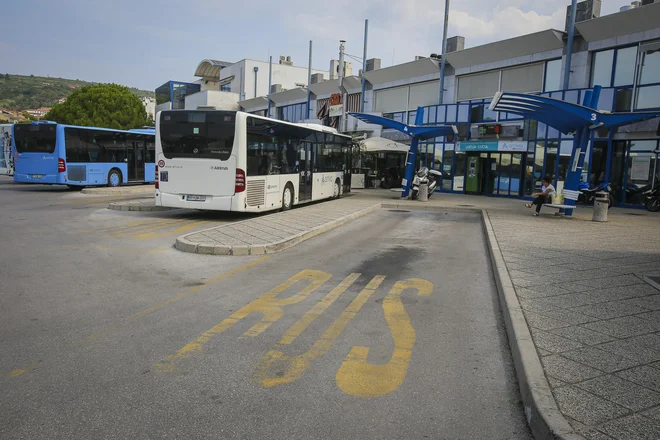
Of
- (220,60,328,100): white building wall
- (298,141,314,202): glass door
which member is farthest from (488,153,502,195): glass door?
(220,60,328,100): white building wall

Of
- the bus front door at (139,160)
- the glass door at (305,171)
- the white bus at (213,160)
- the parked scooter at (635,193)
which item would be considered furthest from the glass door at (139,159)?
the parked scooter at (635,193)

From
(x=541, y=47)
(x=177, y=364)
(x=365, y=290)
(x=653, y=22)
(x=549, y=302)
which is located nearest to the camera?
(x=177, y=364)

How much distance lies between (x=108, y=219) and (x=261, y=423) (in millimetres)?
11978

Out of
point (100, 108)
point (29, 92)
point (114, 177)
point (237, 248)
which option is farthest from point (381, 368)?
point (29, 92)

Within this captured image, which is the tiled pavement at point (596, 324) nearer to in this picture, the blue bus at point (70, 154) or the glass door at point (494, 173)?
the glass door at point (494, 173)

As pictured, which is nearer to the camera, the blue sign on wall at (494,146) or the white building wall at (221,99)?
the blue sign on wall at (494,146)

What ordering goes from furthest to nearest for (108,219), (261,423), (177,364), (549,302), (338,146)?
(338,146), (108,219), (549,302), (177,364), (261,423)

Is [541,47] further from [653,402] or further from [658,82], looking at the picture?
[653,402]

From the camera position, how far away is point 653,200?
20.1 metres

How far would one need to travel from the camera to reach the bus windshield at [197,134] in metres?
13.9

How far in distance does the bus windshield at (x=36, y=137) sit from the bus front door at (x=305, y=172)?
39.5 feet

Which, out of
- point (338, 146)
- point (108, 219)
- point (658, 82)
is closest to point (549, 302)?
point (108, 219)

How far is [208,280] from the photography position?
741 cm

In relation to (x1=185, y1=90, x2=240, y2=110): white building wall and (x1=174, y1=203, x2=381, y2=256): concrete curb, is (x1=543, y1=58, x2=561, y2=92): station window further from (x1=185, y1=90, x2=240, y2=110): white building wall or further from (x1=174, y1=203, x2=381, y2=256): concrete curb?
(x1=185, y1=90, x2=240, y2=110): white building wall
